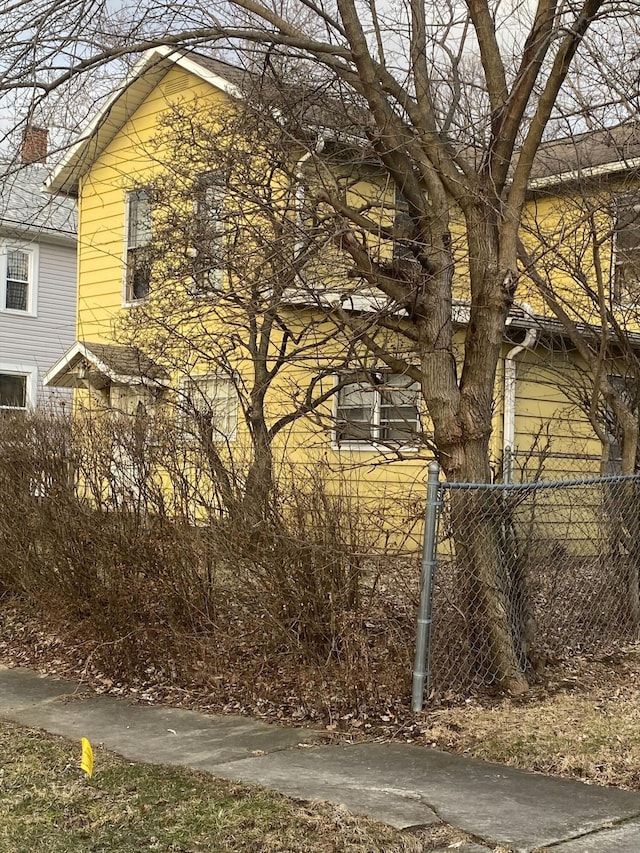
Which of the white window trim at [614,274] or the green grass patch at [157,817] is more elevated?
the white window trim at [614,274]

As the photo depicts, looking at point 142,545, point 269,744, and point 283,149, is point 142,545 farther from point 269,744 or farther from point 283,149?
point 283,149

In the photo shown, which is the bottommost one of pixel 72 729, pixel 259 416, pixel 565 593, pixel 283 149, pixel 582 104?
pixel 72 729

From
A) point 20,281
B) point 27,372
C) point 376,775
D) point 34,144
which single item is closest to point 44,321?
point 20,281

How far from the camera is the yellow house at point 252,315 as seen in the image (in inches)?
283

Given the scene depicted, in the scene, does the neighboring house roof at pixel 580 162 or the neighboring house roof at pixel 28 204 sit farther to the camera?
the neighboring house roof at pixel 580 162

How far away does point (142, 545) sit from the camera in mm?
7441

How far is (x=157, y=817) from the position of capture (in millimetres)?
4422

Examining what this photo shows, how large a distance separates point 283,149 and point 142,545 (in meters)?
3.13

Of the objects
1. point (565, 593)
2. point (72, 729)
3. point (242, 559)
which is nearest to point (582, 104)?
point (565, 593)

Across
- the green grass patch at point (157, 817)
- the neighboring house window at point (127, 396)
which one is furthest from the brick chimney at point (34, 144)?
the green grass patch at point (157, 817)

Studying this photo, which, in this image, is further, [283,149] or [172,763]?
[283,149]

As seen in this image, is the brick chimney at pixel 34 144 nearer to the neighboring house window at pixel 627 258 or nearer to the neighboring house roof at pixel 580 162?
the neighboring house roof at pixel 580 162

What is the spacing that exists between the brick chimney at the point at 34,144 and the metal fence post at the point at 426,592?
372cm

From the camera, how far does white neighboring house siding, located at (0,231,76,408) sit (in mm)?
22547
